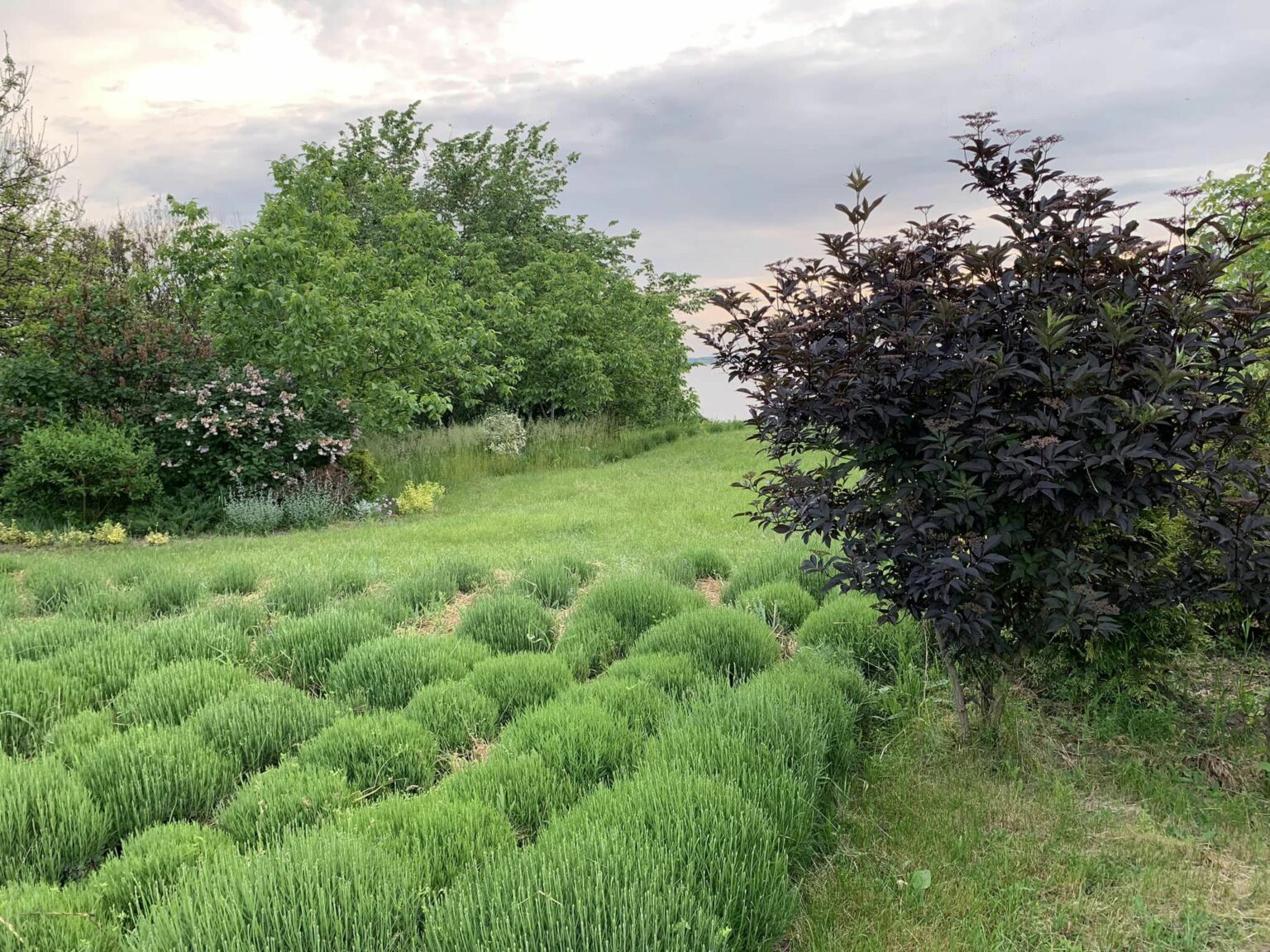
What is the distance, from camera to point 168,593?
545 cm

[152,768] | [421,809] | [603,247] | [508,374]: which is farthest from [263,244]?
[603,247]

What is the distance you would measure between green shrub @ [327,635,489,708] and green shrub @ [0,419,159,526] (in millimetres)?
6246

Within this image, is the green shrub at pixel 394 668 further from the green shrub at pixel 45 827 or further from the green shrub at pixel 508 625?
the green shrub at pixel 45 827

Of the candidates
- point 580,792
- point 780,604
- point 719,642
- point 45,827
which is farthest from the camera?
point 780,604

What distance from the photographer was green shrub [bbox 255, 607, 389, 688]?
409 cm

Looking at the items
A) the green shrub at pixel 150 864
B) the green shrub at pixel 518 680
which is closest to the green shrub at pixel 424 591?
the green shrub at pixel 518 680

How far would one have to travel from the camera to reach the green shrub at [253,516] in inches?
357

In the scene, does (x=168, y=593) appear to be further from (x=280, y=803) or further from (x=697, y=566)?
(x=697, y=566)

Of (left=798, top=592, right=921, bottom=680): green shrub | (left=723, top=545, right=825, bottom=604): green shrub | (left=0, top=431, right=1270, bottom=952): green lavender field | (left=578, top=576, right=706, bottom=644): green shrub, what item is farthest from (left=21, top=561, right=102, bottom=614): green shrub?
(left=798, top=592, right=921, bottom=680): green shrub

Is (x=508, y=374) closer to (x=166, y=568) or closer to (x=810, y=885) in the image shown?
(x=166, y=568)

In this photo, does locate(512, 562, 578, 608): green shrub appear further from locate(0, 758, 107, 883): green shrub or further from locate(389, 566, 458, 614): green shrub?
locate(0, 758, 107, 883): green shrub

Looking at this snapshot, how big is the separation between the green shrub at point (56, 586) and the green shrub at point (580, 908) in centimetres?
477

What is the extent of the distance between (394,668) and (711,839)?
221 centimetres

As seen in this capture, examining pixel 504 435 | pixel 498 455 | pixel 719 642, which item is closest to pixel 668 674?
pixel 719 642
